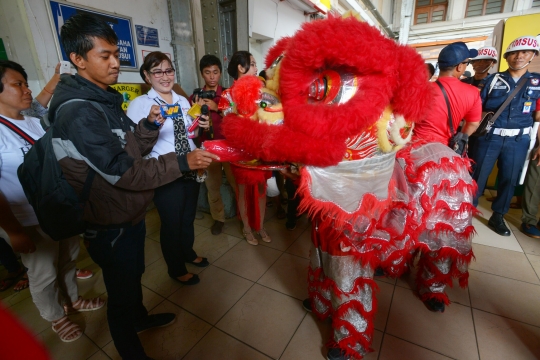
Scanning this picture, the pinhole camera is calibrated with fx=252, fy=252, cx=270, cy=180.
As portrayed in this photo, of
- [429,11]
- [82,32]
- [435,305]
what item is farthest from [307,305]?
[429,11]

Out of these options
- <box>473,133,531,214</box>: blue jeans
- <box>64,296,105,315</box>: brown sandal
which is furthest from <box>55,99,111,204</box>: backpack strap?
<box>473,133,531,214</box>: blue jeans

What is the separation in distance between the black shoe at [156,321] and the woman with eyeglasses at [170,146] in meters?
0.37

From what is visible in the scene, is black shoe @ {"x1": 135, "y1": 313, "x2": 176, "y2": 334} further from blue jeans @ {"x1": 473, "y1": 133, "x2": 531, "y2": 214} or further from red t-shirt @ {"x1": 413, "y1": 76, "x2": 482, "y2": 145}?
blue jeans @ {"x1": 473, "y1": 133, "x2": 531, "y2": 214}

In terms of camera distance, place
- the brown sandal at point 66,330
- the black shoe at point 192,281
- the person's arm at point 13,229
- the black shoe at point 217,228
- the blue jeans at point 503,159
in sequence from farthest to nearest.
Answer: the black shoe at point 217,228 < the blue jeans at point 503,159 < the black shoe at point 192,281 < the brown sandal at point 66,330 < the person's arm at point 13,229

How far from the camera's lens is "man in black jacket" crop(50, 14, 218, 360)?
969mm

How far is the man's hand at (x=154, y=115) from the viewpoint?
140 centimetres

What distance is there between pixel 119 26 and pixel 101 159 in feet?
8.18

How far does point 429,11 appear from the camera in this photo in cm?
1321

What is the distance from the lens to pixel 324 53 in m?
0.81

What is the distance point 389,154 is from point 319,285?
0.86 m

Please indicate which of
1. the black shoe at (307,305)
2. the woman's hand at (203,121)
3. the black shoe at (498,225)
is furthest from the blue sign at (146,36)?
the black shoe at (498,225)

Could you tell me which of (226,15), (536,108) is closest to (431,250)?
(536,108)

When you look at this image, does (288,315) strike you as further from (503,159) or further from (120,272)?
(503,159)

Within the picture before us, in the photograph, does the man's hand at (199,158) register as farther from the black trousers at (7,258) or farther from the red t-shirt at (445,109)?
the black trousers at (7,258)
